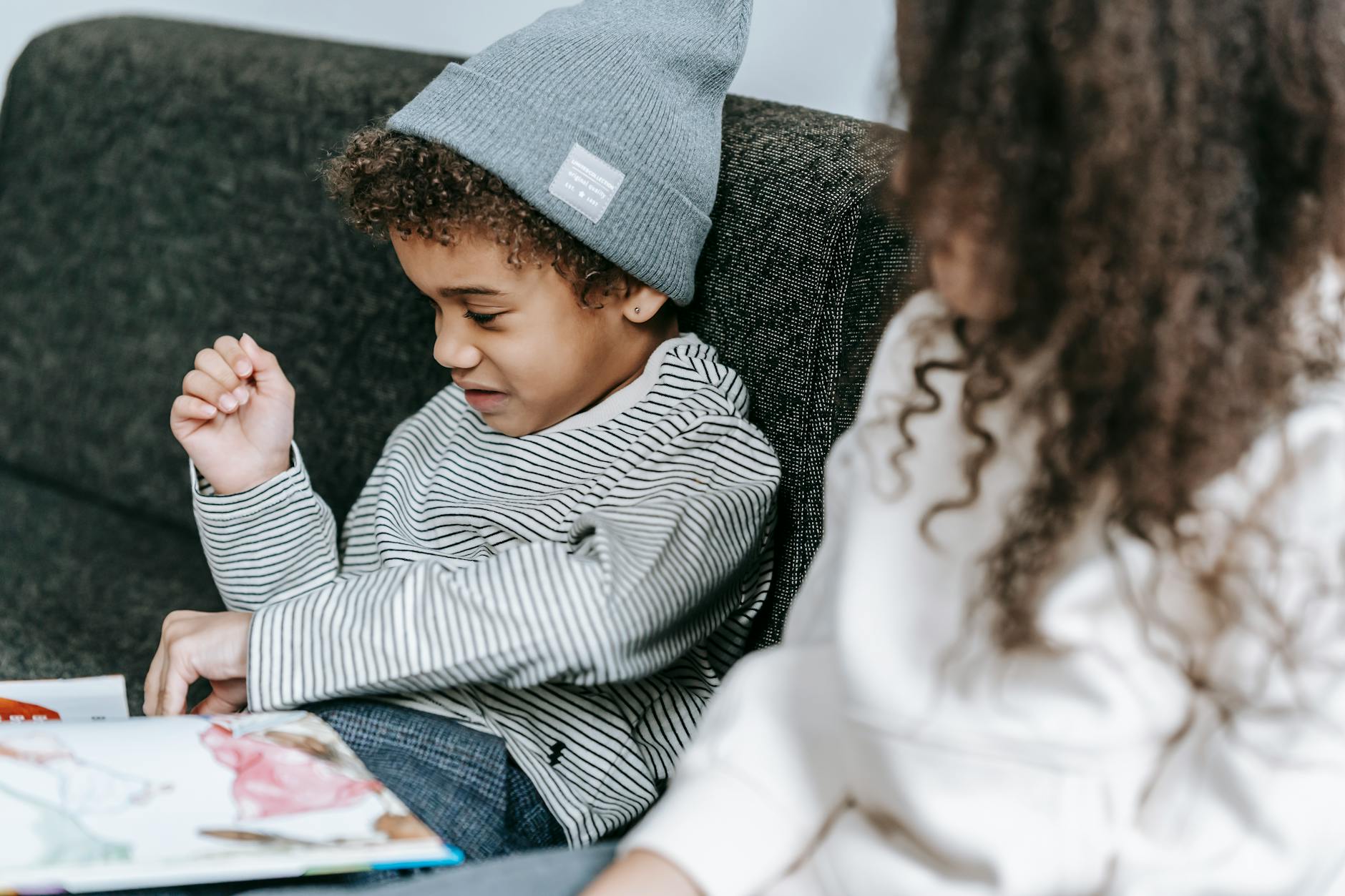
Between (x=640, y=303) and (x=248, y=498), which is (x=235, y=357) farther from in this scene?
(x=640, y=303)

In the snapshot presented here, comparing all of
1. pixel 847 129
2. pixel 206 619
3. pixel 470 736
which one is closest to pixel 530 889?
pixel 470 736

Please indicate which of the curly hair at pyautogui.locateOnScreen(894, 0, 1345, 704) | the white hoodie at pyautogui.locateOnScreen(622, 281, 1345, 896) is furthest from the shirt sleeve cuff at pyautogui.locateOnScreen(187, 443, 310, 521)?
the curly hair at pyautogui.locateOnScreen(894, 0, 1345, 704)

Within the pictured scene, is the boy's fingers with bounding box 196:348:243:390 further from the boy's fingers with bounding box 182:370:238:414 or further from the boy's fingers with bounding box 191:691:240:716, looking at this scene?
the boy's fingers with bounding box 191:691:240:716

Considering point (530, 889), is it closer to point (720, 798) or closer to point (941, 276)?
point (720, 798)

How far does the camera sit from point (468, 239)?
97 cm

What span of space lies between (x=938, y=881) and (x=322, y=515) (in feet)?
2.33

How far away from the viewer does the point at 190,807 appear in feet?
2.32

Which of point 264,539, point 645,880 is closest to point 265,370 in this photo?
point 264,539

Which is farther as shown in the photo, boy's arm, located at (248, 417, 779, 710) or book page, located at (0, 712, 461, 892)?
boy's arm, located at (248, 417, 779, 710)

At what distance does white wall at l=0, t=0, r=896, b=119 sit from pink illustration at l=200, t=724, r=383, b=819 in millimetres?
603

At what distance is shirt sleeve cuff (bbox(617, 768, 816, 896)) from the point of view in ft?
1.97

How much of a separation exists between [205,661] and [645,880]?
481 millimetres

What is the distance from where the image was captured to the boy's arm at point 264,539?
1061mm

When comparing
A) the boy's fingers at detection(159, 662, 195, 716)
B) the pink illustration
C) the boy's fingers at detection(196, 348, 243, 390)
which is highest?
the boy's fingers at detection(196, 348, 243, 390)
